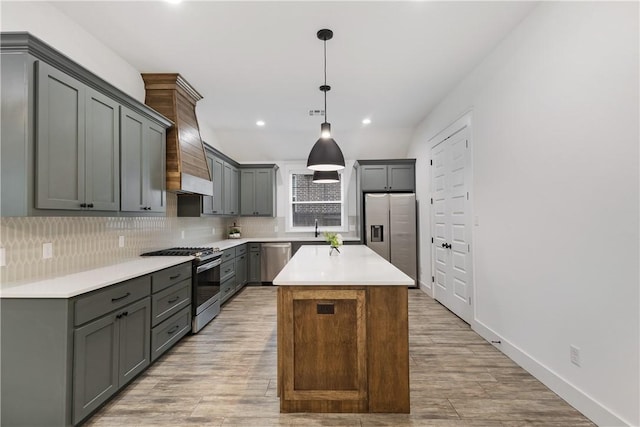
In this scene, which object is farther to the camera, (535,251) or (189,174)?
(189,174)

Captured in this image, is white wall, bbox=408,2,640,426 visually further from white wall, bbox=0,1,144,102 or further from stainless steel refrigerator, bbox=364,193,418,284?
white wall, bbox=0,1,144,102

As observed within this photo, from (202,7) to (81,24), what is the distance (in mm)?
1147

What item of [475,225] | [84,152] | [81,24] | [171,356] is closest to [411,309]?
[475,225]

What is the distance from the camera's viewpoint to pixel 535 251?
8.62 ft

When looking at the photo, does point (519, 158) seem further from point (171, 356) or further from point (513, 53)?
point (171, 356)

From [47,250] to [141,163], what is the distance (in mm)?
1086

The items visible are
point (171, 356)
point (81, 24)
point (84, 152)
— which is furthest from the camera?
point (171, 356)

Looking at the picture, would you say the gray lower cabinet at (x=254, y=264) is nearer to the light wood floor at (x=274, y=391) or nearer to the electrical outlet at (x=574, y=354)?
the light wood floor at (x=274, y=391)

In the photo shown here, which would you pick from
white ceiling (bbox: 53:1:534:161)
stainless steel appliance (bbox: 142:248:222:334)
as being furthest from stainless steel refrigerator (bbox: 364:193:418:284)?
stainless steel appliance (bbox: 142:248:222:334)

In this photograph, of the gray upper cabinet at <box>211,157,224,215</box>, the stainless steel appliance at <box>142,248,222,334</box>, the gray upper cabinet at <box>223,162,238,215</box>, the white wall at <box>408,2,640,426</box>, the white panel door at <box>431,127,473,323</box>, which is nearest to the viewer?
the white wall at <box>408,2,640,426</box>

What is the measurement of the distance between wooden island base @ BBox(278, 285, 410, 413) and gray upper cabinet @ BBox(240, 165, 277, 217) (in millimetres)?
4492

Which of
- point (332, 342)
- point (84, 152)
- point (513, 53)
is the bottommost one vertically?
point (332, 342)

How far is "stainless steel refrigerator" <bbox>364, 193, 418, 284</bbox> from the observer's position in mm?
5812

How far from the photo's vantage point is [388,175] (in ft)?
20.1
